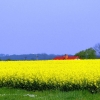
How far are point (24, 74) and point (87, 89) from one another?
9.12ft

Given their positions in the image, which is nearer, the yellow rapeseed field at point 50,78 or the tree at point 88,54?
the yellow rapeseed field at point 50,78

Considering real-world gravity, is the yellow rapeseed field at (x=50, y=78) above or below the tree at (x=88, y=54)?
below

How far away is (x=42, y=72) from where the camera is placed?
1490cm

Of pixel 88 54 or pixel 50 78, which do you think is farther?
pixel 88 54

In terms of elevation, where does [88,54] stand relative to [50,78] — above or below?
above

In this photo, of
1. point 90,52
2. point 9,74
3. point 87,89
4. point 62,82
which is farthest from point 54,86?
point 90,52

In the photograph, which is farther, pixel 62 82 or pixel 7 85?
pixel 7 85

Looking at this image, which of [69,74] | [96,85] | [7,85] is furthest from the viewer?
[7,85]

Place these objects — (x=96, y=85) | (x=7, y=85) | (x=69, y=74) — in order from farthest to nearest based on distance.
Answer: (x=7, y=85)
(x=69, y=74)
(x=96, y=85)

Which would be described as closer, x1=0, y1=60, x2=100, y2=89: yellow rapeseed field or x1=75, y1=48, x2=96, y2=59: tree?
x1=0, y1=60, x2=100, y2=89: yellow rapeseed field

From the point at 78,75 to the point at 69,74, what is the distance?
39 centimetres

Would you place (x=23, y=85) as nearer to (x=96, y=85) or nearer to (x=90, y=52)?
(x=96, y=85)

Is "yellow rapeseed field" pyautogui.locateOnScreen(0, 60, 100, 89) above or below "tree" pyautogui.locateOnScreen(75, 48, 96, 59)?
below

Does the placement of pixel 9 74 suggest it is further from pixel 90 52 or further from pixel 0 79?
pixel 90 52
